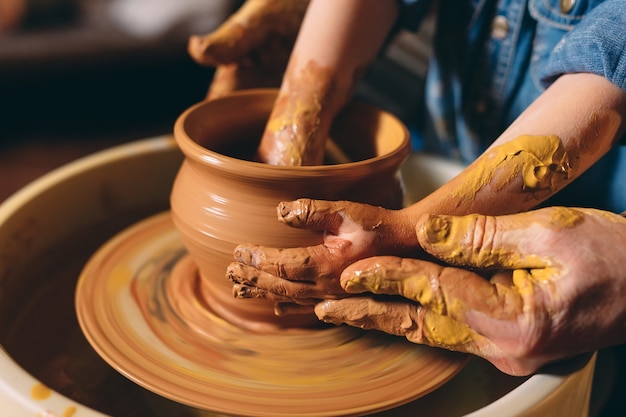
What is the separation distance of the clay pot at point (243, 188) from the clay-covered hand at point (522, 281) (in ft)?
0.57

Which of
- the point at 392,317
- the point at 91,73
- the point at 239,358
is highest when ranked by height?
the point at 392,317

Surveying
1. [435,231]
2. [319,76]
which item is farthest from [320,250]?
[319,76]

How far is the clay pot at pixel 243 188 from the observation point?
0.93 metres

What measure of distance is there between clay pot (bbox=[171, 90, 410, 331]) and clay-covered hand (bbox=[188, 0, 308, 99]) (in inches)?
7.8

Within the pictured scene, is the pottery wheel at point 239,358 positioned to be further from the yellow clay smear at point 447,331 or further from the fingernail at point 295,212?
the fingernail at point 295,212

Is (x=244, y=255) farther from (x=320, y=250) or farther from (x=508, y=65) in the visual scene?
(x=508, y=65)

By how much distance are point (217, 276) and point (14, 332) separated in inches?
16.6

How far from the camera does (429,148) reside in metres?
1.62

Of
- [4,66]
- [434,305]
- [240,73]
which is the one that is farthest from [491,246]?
[4,66]

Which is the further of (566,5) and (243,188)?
(566,5)

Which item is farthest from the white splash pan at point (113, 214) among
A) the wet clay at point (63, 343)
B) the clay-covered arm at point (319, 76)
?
the clay-covered arm at point (319, 76)

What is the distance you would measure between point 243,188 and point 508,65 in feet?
2.21

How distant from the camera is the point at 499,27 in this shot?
130 centimetres

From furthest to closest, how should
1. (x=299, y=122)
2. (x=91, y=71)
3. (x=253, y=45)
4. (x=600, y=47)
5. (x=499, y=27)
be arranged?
(x=91, y=71), (x=253, y=45), (x=499, y=27), (x=299, y=122), (x=600, y=47)
